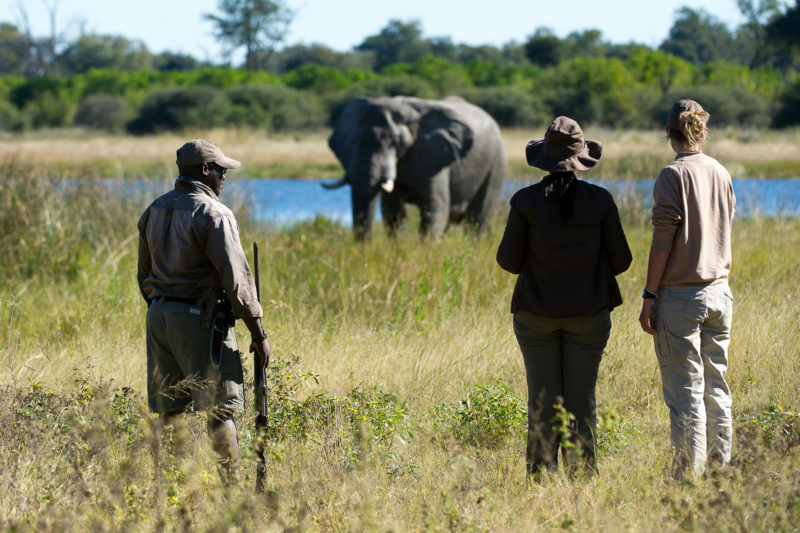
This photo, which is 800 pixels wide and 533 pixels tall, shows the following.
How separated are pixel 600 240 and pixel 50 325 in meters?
5.56

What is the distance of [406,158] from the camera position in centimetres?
1284

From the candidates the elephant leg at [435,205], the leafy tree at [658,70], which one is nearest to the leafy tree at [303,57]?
the leafy tree at [658,70]

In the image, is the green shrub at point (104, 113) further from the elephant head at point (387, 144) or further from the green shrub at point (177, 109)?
the elephant head at point (387, 144)

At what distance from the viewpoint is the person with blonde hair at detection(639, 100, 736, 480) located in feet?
14.7

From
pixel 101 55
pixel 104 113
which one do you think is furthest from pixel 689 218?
pixel 101 55

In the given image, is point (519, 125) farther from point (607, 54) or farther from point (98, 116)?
point (607, 54)

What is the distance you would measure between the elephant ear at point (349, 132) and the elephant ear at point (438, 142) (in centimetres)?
82

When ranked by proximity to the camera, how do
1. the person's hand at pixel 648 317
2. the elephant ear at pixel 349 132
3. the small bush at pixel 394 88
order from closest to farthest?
the person's hand at pixel 648 317 < the elephant ear at pixel 349 132 < the small bush at pixel 394 88

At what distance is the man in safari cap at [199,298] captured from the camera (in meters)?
4.39

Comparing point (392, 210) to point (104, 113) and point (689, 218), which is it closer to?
point (689, 218)

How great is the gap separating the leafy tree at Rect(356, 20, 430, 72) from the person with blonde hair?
10850cm

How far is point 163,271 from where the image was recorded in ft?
14.9

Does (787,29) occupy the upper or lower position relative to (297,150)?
upper

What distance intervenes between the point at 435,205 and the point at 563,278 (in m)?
8.32
